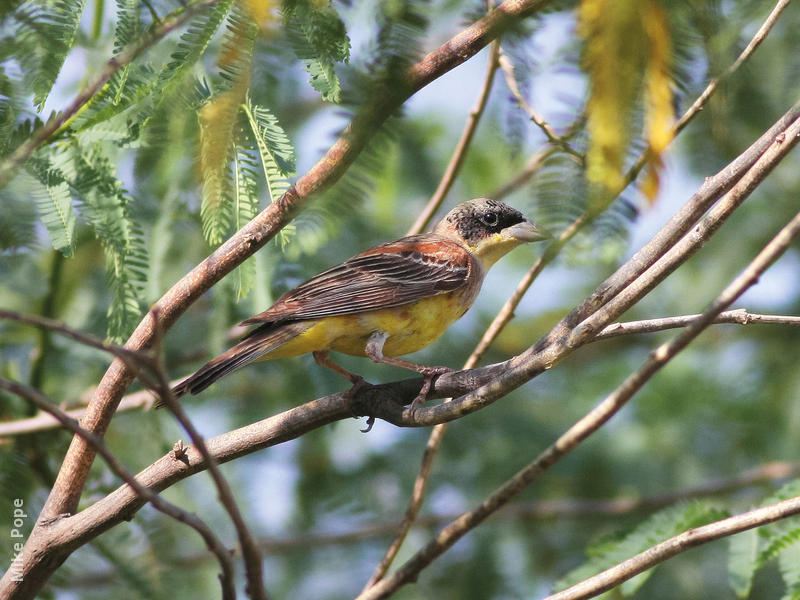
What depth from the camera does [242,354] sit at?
446 centimetres

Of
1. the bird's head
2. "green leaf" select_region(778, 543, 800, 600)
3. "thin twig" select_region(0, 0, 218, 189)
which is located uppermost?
the bird's head

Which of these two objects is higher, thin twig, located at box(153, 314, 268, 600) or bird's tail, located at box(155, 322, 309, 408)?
bird's tail, located at box(155, 322, 309, 408)

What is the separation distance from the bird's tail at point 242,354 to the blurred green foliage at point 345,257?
36 centimetres

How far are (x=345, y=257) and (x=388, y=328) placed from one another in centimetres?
198

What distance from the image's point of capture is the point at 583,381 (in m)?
9.06

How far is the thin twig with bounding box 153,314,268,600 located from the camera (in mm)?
2381

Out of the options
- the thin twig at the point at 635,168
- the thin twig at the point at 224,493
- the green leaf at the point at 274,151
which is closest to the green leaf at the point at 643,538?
the thin twig at the point at 635,168

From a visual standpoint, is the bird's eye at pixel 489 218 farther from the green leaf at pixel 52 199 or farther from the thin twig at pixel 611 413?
the green leaf at pixel 52 199

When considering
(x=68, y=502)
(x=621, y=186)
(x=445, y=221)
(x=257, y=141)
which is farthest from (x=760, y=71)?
(x=68, y=502)

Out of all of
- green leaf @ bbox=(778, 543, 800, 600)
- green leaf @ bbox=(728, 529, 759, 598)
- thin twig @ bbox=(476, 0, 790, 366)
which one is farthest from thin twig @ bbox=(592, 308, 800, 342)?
green leaf @ bbox=(728, 529, 759, 598)

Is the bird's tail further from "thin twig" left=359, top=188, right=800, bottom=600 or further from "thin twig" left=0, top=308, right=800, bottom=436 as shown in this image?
"thin twig" left=359, top=188, right=800, bottom=600

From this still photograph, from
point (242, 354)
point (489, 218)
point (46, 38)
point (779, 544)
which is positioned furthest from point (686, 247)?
point (489, 218)

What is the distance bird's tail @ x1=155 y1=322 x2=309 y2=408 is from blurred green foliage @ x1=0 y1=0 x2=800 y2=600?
357 mm

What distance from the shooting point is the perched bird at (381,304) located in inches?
192
